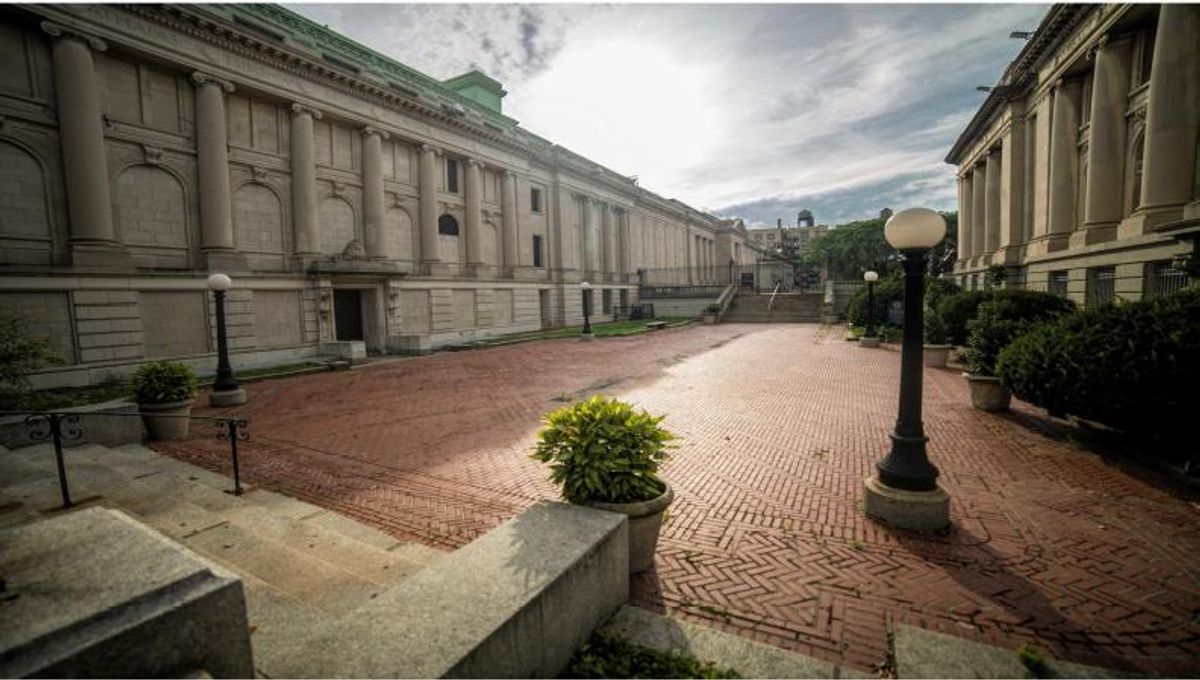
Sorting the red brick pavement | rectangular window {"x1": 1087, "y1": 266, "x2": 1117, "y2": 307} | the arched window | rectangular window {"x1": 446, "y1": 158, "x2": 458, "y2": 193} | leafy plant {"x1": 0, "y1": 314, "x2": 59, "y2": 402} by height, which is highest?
rectangular window {"x1": 446, "y1": 158, "x2": 458, "y2": 193}

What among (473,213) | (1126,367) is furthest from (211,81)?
(1126,367)

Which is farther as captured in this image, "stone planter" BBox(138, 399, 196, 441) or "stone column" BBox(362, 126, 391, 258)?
"stone column" BBox(362, 126, 391, 258)

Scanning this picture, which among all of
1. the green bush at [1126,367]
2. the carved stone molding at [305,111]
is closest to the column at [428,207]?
the carved stone molding at [305,111]

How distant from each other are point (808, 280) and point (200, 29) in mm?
60406

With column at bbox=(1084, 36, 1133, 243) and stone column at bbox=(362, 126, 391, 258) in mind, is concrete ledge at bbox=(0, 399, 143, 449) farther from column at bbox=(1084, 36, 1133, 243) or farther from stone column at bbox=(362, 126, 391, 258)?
column at bbox=(1084, 36, 1133, 243)

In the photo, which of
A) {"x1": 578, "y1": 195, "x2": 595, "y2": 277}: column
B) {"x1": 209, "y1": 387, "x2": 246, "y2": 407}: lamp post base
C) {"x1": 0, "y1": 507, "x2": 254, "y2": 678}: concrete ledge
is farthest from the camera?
{"x1": 578, "y1": 195, "x2": 595, "y2": 277}: column

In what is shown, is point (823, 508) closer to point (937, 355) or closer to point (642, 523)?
point (642, 523)

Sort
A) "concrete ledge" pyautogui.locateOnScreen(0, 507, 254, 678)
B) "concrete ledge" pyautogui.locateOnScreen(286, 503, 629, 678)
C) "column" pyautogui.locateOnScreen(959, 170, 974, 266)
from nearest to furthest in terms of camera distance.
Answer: "concrete ledge" pyautogui.locateOnScreen(0, 507, 254, 678) < "concrete ledge" pyautogui.locateOnScreen(286, 503, 629, 678) < "column" pyautogui.locateOnScreen(959, 170, 974, 266)

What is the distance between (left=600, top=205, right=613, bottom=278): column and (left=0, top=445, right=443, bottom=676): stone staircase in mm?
39638

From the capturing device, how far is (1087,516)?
17.9 ft

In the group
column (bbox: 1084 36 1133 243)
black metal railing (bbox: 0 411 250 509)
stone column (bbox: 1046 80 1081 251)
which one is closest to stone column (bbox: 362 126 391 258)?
black metal railing (bbox: 0 411 250 509)

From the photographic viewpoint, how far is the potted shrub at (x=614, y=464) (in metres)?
4.20

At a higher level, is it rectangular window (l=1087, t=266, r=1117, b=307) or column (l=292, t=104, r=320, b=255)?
column (l=292, t=104, r=320, b=255)

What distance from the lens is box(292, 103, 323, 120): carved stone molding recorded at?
21422mm
